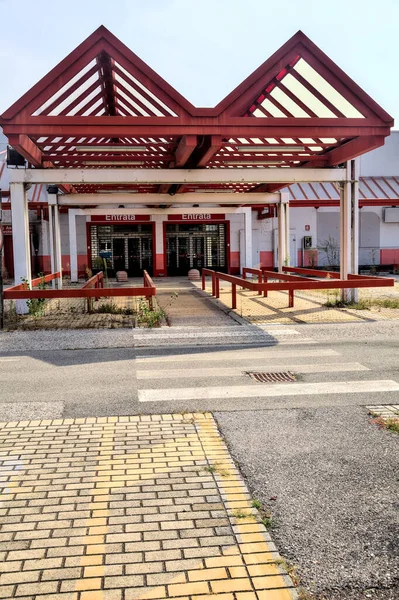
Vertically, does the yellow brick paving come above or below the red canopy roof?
below

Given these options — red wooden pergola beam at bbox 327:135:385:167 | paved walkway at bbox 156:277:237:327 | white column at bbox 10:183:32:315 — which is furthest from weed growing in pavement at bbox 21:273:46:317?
red wooden pergola beam at bbox 327:135:385:167

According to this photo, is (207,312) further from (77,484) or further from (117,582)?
(117,582)

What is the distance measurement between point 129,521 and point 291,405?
285cm

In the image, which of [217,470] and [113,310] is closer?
[217,470]

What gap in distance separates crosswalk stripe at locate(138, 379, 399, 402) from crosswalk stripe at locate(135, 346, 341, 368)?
1.71 meters

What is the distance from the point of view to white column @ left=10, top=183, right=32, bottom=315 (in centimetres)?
1371

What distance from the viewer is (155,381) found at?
23.0 feet

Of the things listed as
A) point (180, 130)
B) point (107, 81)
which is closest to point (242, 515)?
point (180, 130)

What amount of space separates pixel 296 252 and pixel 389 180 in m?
7.66

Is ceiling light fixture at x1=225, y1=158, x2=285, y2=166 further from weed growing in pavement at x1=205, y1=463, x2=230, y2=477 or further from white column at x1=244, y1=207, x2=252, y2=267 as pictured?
weed growing in pavement at x1=205, y1=463, x2=230, y2=477

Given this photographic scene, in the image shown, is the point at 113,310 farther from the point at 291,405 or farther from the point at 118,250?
the point at 118,250

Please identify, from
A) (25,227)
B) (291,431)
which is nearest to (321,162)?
(25,227)

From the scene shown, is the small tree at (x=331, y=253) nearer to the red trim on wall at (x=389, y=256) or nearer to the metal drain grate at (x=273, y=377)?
the red trim on wall at (x=389, y=256)

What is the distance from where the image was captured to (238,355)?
8797mm
